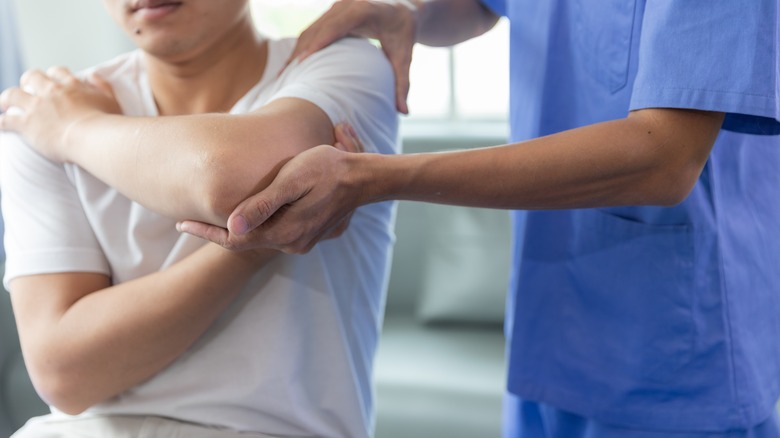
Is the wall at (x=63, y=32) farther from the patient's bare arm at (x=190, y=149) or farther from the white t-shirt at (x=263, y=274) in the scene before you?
the patient's bare arm at (x=190, y=149)

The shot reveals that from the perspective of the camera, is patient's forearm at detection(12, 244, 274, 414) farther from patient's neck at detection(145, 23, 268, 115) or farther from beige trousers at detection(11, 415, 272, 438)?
patient's neck at detection(145, 23, 268, 115)

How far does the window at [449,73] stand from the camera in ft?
11.2

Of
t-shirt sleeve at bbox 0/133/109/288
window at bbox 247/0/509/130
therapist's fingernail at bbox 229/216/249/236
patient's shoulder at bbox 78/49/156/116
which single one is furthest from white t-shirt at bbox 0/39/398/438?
window at bbox 247/0/509/130

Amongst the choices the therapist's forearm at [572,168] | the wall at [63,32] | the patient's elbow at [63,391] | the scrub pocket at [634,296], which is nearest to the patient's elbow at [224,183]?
the therapist's forearm at [572,168]

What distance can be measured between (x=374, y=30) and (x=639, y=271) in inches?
20.8

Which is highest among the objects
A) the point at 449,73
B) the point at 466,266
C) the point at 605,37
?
the point at 605,37

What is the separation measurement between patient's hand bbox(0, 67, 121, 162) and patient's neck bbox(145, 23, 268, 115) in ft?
0.25

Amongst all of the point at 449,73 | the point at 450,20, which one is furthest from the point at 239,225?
the point at 449,73

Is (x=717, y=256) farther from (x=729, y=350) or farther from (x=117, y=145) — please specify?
(x=117, y=145)

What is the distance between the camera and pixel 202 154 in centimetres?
97

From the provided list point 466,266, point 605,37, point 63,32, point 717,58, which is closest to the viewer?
point 717,58

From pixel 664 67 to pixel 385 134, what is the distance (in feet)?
1.50

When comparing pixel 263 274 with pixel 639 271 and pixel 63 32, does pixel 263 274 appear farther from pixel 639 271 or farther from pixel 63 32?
pixel 63 32

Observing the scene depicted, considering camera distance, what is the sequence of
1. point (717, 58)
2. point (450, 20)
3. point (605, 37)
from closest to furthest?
point (717, 58), point (605, 37), point (450, 20)
